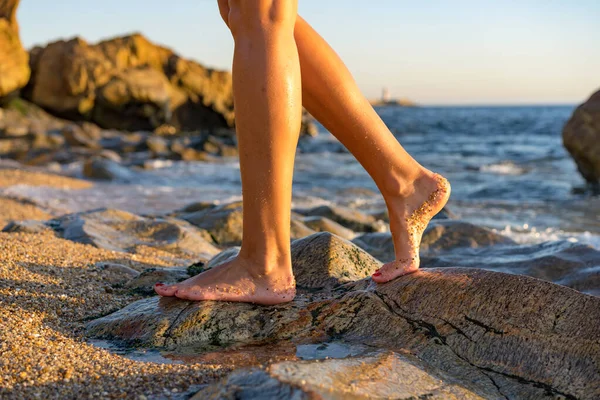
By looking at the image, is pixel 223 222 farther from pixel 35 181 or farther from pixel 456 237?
pixel 35 181

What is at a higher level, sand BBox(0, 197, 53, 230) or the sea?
sand BBox(0, 197, 53, 230)

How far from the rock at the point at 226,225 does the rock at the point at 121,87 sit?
72.8 feet

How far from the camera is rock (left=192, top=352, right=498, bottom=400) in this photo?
141cm

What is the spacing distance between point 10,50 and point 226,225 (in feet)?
62.9

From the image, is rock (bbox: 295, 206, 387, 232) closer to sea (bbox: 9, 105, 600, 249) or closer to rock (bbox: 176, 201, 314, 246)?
rock (bbox: 176, 201, 314, 246)

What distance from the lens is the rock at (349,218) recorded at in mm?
6510

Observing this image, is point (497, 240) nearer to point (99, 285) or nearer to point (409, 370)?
point (99, 285)

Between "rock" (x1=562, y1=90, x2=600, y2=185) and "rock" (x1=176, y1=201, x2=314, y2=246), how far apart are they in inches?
282

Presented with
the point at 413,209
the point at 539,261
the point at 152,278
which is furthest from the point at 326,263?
the point at 539,261

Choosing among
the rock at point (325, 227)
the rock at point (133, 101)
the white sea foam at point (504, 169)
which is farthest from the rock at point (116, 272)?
the rock at point (133, 101)

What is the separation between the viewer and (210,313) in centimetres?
217

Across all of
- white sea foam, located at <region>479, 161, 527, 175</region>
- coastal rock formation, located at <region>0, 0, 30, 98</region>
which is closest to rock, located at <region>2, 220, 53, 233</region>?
white sea foam, located at <region>479, 161, 527, 175</region>

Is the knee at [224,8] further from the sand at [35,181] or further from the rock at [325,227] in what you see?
the sand at [35,181]

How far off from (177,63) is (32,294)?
98.6ft
